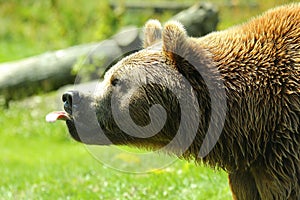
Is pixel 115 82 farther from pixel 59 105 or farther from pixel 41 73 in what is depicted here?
pixel 41 73

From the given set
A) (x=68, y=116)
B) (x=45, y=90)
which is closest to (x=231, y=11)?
(x=45, y=90)

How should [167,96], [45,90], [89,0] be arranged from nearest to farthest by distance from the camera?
[167,96] → [45,90] → [89,0]

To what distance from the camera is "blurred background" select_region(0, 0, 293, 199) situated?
7.24 m

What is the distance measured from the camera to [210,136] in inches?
200

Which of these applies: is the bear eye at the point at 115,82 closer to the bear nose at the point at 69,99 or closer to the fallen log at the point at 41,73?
the bear nose at the point at 69,99

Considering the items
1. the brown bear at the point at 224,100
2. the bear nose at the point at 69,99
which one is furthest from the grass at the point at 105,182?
the bear nose at the point at 69,99

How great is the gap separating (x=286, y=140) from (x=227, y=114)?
50 centimetres

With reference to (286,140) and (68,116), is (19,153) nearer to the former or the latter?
(68,116)

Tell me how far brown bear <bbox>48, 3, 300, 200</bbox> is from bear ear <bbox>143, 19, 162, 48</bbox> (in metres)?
0.20

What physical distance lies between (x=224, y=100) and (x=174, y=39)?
24.8 inches

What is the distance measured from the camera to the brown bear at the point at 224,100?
4902 mm

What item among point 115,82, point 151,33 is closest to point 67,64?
point 151,33

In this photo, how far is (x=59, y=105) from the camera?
12.9 m

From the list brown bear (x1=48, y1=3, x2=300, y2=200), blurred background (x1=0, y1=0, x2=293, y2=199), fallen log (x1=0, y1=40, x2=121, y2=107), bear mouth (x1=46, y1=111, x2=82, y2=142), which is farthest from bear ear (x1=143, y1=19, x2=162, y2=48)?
fallen log (x1=0, y1=40, x2=121, y2=107)
